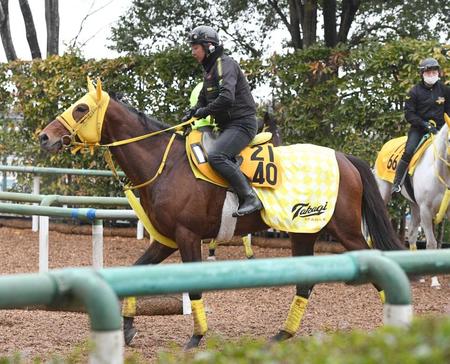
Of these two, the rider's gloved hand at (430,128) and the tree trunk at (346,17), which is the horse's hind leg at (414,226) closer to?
the rider's gloved hand at (430,128)

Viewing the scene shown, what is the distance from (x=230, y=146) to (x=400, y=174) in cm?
401

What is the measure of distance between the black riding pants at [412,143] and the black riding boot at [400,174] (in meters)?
0.06

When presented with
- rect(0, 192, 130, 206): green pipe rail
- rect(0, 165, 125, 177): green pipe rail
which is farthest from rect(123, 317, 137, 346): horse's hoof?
rect(0, 165, 125, 177): green pipe rail

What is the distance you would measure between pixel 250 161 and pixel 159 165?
83cm

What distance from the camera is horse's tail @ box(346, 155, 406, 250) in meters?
7.82

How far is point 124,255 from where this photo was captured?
531 inches

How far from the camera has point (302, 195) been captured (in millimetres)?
7680

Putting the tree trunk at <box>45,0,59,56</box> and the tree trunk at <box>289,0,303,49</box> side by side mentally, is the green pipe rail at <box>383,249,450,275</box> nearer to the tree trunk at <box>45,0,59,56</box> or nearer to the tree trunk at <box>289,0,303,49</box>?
the tree trunk at <box>289,0,303,49</box>

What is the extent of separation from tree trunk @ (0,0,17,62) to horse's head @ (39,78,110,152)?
1333 cm

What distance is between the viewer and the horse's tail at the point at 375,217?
7824 millimetres

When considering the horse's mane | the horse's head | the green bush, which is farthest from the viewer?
the horse's mane

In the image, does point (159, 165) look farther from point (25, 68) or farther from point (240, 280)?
point (25, 68)

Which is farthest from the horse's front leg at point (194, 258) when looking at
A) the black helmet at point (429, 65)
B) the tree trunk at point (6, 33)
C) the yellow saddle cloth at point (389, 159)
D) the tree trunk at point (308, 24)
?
the tree trunk at point (6, 33)

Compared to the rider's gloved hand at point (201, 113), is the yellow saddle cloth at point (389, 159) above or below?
below
